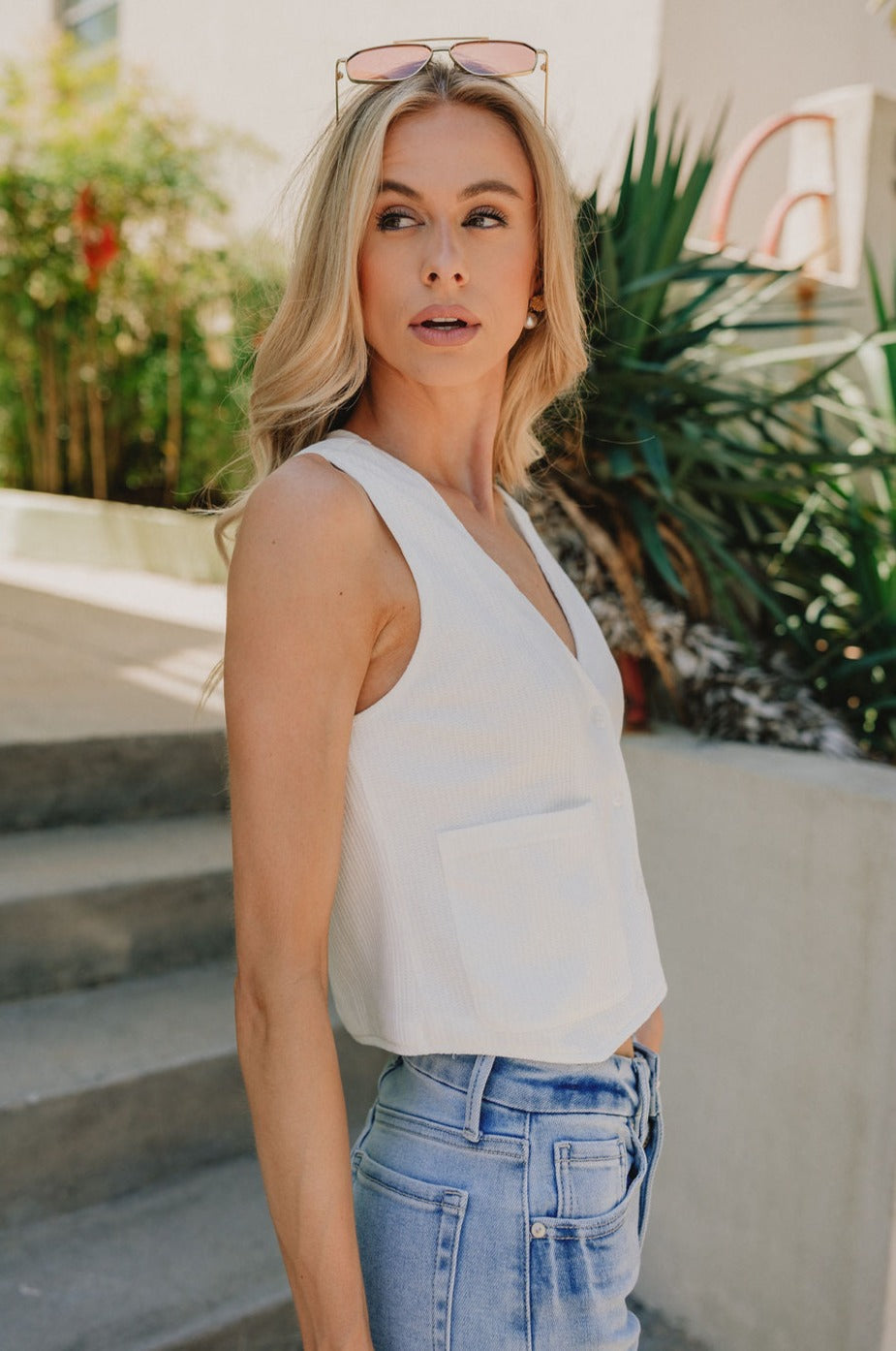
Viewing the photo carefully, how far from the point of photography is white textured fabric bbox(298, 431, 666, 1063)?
117 cm

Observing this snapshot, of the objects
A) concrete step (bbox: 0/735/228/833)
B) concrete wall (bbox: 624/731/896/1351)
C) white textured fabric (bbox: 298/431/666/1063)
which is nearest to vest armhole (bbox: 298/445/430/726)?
white textured fabric (bbox: 298/431/666/1063)

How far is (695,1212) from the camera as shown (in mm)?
2553

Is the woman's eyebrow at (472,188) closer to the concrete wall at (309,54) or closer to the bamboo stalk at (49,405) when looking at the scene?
the concrete wall at (309,54)

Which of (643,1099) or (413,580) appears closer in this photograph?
(413,580)

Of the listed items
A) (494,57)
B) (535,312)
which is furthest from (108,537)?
(494,57)

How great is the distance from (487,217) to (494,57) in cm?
20

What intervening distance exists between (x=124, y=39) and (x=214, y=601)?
18.0 feet

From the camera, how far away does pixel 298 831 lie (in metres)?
1.10

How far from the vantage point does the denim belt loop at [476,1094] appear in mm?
1175

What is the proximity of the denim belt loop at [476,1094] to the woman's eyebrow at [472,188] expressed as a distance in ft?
2.83

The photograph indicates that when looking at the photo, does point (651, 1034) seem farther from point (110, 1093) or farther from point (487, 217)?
point (110, 1093)

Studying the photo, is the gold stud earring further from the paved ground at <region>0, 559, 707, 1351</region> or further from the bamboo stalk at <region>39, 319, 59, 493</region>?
the bamboo stalk at <region>39, 319, 59, 493</region>

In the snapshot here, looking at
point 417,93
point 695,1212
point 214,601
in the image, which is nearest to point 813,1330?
point 695,1212

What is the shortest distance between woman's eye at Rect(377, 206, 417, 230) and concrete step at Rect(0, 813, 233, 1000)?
1.70m
